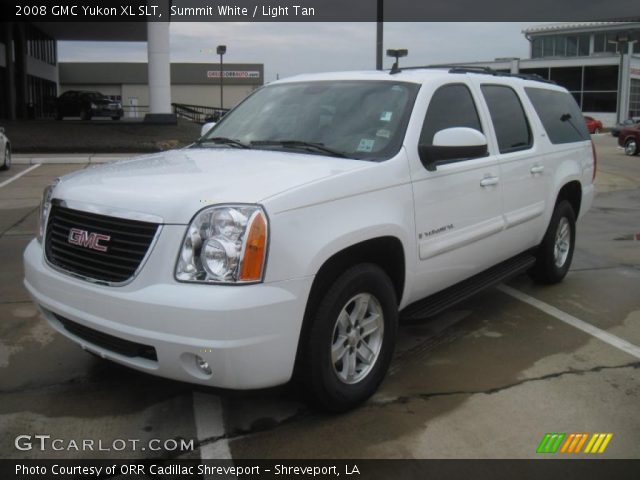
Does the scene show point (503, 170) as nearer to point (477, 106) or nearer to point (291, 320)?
point (477, 106)

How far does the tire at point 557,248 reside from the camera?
590 centimetres

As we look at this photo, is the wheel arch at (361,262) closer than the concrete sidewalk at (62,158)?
Yes

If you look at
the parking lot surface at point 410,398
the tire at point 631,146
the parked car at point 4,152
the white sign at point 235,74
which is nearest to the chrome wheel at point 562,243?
the parking lot surface at point 410,398

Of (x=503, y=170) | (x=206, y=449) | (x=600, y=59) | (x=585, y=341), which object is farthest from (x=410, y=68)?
(x=600, y=59)

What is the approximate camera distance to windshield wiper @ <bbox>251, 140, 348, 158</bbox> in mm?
3873

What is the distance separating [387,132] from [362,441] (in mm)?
1818

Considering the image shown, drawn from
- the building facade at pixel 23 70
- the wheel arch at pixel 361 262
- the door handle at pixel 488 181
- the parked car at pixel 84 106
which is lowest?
the wheel arch at pixel 361 262

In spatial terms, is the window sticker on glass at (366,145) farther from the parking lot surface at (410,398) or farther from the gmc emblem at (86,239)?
the gmc emblem at (86,239)

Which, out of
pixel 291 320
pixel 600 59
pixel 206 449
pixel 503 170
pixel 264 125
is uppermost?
pixel 600 59

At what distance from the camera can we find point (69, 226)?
3.44 meters

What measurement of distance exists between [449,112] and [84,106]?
32.4 meters

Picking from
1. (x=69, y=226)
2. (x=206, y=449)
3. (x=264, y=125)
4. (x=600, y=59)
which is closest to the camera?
(x=206, y=449)

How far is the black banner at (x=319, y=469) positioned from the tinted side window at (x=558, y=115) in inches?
135

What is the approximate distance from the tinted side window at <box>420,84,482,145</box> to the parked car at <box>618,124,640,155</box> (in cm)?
2321
